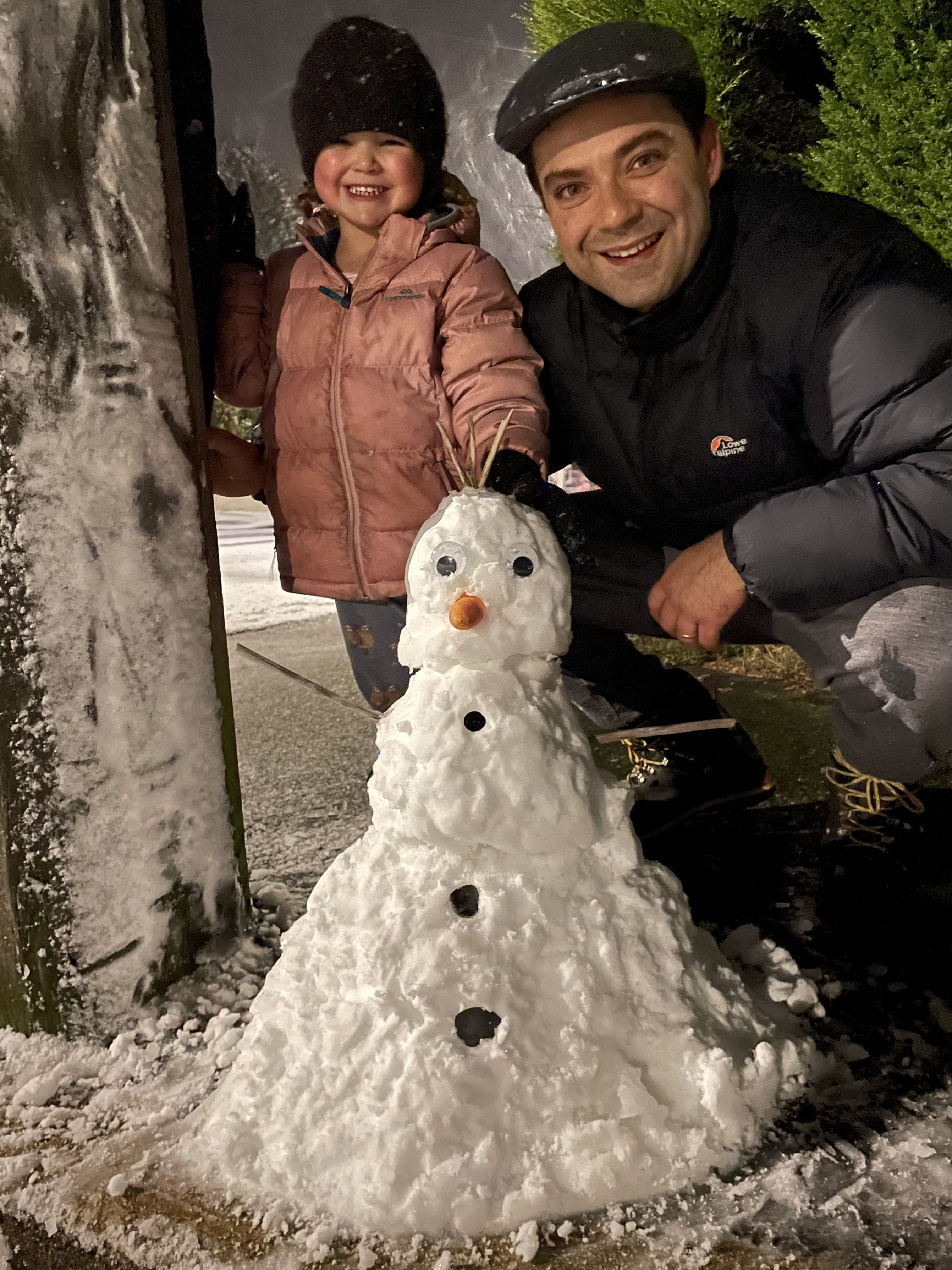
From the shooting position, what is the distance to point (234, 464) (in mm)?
1483

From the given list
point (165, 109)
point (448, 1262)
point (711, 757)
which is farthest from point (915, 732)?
point (165, 109)

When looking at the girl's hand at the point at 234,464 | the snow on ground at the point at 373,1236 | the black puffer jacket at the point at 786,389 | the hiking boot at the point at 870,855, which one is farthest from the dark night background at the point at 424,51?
the snow on ground at the point at 373,1236

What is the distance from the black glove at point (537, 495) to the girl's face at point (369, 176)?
0.42 m

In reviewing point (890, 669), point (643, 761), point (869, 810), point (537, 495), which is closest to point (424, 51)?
point (537, 495)

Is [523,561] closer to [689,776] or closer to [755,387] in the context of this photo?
[755,387]

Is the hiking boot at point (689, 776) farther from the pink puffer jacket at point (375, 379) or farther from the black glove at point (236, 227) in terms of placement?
the black glove at point (236, 227)

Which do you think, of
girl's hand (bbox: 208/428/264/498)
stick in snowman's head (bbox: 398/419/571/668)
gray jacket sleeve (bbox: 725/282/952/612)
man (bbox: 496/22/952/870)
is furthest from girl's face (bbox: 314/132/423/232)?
gray jacket sleeve (bbox: 725/282/952/612)

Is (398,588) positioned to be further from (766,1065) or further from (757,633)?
(766,1065)

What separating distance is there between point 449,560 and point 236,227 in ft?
2.58

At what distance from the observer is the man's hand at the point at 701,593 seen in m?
1.39

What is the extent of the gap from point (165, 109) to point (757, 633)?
116 cm

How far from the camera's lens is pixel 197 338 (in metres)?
1.30

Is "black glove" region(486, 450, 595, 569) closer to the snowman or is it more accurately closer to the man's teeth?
the snowman

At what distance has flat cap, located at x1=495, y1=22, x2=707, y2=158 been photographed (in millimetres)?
1174
